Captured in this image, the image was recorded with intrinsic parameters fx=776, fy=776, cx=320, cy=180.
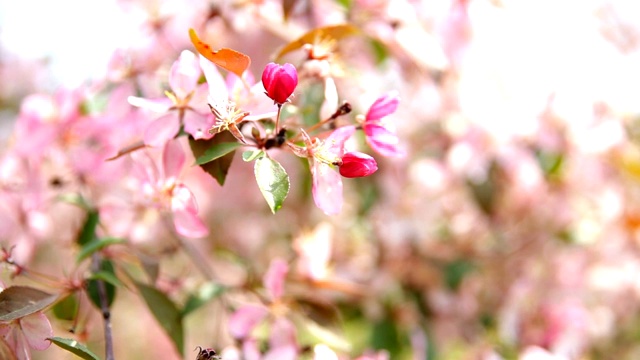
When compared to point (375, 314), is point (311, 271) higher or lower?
higher

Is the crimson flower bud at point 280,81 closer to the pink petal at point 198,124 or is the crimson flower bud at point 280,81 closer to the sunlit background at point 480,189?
the pink petal at point 198,124

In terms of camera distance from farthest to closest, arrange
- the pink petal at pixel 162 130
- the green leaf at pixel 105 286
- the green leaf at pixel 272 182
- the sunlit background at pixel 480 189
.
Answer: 1. the sunlit background at pixel 480 189
2. the green leaf at pixel 105 286
3. the pink petal at pixel 162 130
4. the green leaf at pixel 272 182

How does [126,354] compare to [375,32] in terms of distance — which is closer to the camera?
[375,32]

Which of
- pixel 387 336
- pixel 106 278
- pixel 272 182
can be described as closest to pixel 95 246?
pixel 106 278

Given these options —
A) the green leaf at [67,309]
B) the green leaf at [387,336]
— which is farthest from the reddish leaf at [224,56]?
the green leaf at [387,336]

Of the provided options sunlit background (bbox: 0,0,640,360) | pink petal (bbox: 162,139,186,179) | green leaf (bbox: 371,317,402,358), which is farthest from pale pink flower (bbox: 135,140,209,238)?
green leaf (bbox: 371,317,402,358)

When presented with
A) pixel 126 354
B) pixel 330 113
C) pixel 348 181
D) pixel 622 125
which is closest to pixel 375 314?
pixel 348 181

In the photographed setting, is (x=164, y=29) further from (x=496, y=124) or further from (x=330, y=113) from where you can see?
(x=496, y=124)
